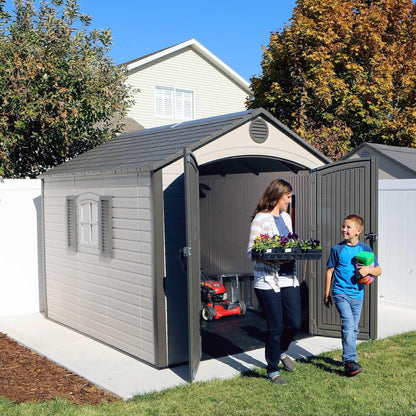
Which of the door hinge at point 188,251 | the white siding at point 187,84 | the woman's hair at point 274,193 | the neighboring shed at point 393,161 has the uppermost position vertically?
the white siding at point 187,84

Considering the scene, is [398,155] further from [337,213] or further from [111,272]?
[111,272]

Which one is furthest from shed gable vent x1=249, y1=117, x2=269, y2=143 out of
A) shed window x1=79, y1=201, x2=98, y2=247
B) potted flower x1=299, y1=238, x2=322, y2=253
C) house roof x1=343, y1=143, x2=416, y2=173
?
house roof x1=343, y1=143, x2=416, y2=173

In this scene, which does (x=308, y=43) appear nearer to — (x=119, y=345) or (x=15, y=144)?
(x=15, y=144)

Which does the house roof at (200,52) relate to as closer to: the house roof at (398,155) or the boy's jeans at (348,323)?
the house roof at (398,155)

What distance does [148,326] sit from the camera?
239 inches

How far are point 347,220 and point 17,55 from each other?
690 cm

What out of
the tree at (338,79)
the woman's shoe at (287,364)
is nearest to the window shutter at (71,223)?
the woman's shoe at (287,364)

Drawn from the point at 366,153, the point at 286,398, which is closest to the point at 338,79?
the point at 366,153

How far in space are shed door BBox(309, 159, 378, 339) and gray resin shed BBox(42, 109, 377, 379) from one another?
0.04ft

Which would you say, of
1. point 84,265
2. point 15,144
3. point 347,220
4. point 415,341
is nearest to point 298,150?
point 347,220

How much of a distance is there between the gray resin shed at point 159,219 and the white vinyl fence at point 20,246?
326mm

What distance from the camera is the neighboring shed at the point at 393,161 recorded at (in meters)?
9.97

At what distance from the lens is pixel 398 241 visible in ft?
29.8

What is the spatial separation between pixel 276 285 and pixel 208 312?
316 cm
